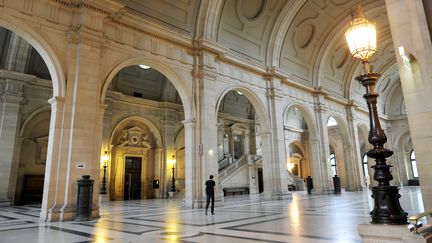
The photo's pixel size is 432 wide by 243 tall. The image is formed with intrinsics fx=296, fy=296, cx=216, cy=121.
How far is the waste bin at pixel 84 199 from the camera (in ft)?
28.3

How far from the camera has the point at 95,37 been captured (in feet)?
33.5

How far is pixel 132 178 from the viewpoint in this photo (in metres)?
20.8

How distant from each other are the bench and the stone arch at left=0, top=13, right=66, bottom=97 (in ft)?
48.3

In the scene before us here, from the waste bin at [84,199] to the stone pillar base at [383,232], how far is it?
7.56 meters

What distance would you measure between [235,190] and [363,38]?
19.3 metres

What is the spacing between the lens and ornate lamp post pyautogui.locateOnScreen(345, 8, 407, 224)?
3822 mm

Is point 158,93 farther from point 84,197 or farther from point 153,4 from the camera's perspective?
point 84,197

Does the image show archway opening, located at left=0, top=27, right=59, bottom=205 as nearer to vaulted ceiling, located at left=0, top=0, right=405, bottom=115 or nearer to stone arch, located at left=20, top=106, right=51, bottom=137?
stone arch, located at left=20, top=106, right=51, bottom=137

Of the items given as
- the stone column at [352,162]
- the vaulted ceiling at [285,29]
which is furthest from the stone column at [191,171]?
the stone column at [352,162]

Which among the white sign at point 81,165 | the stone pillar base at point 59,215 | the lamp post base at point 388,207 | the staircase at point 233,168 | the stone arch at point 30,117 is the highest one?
the stone arch at point 30,117

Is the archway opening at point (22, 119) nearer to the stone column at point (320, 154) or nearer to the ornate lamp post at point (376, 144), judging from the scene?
the ornate lamp post at point (376, 144)

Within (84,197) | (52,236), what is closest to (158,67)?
(84,197)

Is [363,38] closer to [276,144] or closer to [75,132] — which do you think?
[75,132]

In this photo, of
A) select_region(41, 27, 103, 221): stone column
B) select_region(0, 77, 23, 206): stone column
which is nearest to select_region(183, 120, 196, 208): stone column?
select_region(41, 27, 103, 221): stone column
